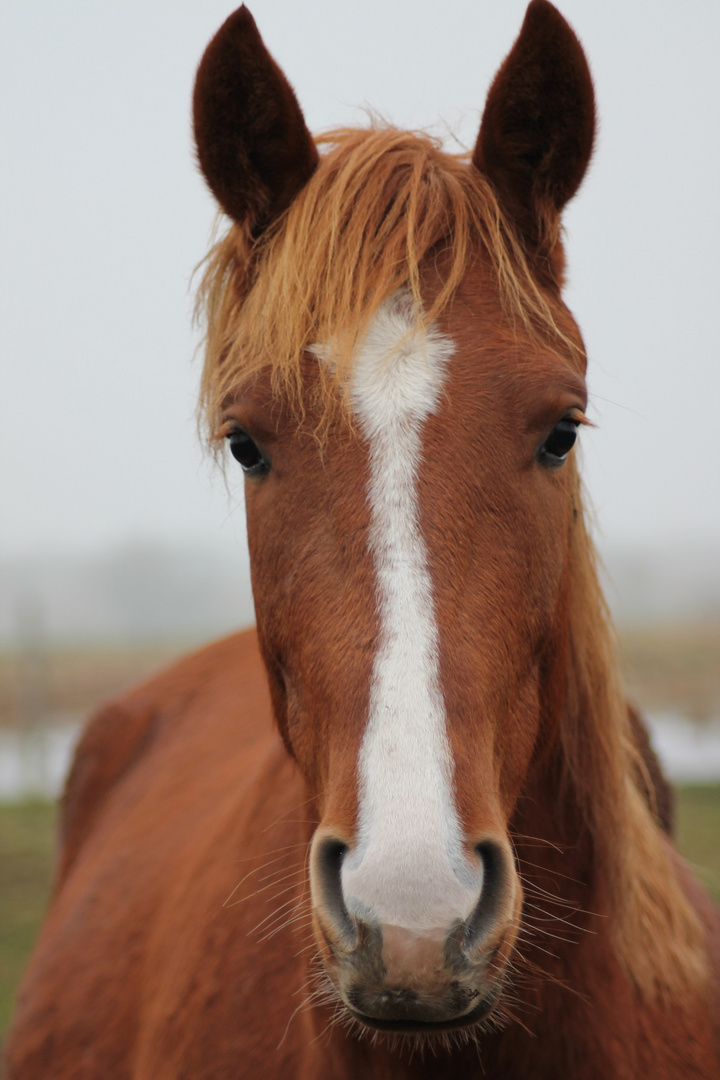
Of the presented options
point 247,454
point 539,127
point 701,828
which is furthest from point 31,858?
point 539,127

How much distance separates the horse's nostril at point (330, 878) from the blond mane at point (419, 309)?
0.76 metres

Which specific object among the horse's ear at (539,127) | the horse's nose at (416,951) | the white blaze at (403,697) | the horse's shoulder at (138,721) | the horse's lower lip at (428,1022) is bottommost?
the horse's shoulder at (138,721)

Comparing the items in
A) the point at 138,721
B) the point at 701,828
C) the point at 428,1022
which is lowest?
the point at 701,828

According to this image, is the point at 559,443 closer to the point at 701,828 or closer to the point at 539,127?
the point at 539,127

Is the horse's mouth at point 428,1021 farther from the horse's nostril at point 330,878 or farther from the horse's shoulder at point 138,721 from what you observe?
the horse's shoulder at point 138,721

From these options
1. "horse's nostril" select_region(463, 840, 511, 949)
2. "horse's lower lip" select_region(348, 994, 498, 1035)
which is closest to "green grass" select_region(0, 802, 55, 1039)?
"horse's lower lip" select_region(348, 994, 498, 1035)

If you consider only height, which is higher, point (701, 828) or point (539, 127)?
point (539, 127)

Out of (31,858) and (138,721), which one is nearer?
(138,721)

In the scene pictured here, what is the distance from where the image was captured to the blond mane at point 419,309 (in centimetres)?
173

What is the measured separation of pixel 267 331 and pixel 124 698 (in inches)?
116

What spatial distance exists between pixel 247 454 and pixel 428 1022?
3.49ft

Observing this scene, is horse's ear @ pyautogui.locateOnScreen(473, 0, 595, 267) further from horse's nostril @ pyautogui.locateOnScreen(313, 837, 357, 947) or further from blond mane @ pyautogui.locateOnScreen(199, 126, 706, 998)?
horse's nostril @ pyautogui.locateOnScreen(313, 837, 357, 947)

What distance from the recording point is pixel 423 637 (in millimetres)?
1376

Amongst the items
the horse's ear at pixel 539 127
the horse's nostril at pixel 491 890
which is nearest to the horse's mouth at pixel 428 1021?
the horse's nostril at pixel 491 890
